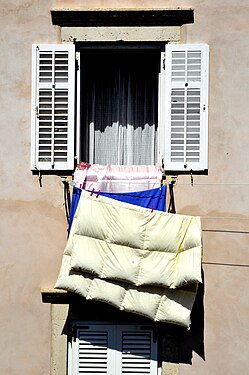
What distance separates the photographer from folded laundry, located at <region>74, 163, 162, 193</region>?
8836 mm

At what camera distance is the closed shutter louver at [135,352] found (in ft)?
29.0

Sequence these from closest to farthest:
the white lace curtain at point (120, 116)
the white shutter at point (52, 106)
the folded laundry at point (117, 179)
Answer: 1. the folded laundry at point (117, 179)
2. the white shutter at point (52, 106)
3. the white lace curtain at point (120, 116)

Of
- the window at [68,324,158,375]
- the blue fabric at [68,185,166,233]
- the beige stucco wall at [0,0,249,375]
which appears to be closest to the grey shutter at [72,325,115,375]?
the window at [68,324,158,375]

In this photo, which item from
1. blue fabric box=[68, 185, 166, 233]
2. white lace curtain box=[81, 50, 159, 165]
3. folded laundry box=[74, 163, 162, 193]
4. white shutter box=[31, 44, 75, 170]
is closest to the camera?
blue fabric box=[68, 185, 166, 233]

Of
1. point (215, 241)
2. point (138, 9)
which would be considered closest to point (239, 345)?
point (215, 241)

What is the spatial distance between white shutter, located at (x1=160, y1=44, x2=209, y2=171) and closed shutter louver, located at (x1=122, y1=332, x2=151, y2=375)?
7.21 ft

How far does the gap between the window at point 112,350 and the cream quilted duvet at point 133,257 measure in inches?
24.5

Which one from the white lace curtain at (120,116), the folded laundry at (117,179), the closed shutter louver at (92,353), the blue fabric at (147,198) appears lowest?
the closed shutter louver at (92,353)

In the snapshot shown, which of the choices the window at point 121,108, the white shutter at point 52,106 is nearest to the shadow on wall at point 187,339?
the window at point 121,108

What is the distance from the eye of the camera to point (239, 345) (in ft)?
28.5

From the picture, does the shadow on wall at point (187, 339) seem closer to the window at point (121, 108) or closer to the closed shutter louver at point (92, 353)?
the closed shutter louver at point (92, 353)

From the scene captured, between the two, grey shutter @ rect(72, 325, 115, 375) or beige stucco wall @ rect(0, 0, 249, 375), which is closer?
beige stucco wall @ rect(0, 0, 249, 375)

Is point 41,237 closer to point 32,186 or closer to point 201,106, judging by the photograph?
point 32,186

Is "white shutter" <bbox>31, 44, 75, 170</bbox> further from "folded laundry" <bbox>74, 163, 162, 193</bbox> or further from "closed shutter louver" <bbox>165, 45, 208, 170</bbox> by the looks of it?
"closed shutter louver" <bbox>165, 45, 208, 170</bbox>
